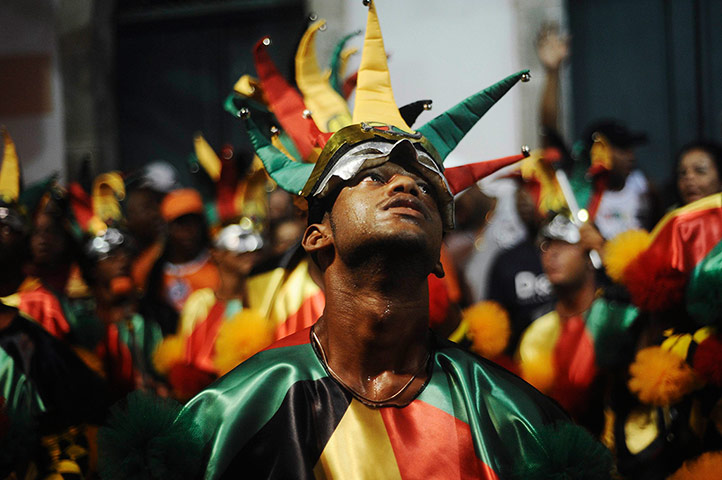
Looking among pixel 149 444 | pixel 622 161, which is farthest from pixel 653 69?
pixel 149 444

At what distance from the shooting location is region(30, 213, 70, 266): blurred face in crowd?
6.95 meters

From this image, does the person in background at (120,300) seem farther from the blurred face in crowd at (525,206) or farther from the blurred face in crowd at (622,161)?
the blurred face in crowd at (622,161)

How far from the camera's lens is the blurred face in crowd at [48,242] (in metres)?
6.95

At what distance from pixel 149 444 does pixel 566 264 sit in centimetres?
370

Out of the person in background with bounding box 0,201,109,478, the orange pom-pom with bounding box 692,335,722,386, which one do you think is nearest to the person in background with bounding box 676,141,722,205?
the orange pom-pom with bounding box 692,335,722,386

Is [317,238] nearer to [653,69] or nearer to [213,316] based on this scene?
[213,316]

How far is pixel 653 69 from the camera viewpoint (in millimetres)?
9242

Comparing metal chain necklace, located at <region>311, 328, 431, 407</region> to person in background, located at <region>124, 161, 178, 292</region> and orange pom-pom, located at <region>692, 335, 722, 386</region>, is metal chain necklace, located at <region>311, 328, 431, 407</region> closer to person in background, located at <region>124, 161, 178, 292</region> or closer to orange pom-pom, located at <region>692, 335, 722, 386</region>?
orange pom-pom, located at <region>692, 335, 722, 386</region>

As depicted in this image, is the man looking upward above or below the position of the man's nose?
below

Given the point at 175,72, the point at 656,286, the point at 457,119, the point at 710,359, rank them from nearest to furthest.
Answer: the point at 457,119 < the point at 710,359 < the point at 656,286 < the point at 175,72

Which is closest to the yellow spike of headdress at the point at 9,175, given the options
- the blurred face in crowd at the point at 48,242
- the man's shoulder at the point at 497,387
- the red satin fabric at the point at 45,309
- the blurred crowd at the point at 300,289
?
the blurred crowd at the point at 300,289

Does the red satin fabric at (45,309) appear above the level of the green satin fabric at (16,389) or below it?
above

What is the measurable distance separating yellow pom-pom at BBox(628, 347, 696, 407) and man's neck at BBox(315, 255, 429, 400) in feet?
4.79

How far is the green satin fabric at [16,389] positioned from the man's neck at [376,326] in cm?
201
